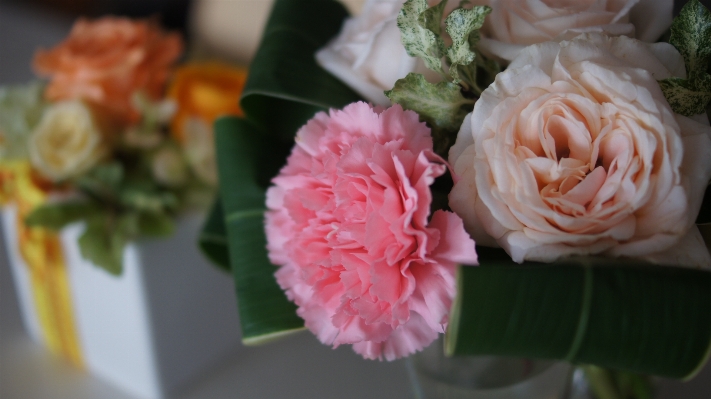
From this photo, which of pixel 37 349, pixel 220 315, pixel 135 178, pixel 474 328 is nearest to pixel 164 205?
pixel 135 178

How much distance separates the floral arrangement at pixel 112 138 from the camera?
61cm

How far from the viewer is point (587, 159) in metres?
0.30

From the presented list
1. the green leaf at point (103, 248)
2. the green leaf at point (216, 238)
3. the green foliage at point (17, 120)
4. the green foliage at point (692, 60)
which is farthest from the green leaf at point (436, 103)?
the green foliage at point (17, 120)

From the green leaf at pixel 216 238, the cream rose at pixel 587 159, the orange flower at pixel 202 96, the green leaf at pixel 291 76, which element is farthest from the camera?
the orange flower at pixel 202 96

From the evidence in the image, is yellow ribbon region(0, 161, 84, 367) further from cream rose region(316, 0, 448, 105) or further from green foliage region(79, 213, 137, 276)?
cream rose region(316, 0, 448, 105)

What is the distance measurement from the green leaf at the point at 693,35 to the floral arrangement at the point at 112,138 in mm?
440

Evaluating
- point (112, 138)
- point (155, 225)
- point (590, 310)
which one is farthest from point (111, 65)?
point (590, 310)

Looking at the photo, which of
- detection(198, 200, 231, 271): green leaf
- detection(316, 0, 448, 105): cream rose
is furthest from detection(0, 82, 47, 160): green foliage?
detection(316, 0, 448, 105): cream rose

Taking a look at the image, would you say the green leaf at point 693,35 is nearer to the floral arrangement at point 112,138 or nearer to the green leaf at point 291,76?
the green leaf at point 291,76

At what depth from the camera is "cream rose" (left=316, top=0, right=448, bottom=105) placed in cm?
37

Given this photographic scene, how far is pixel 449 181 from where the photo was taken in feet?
1.19

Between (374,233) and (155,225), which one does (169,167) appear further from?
(374,233)

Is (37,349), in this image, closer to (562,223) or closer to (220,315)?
(220,315)

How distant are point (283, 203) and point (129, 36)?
414 millimetres
